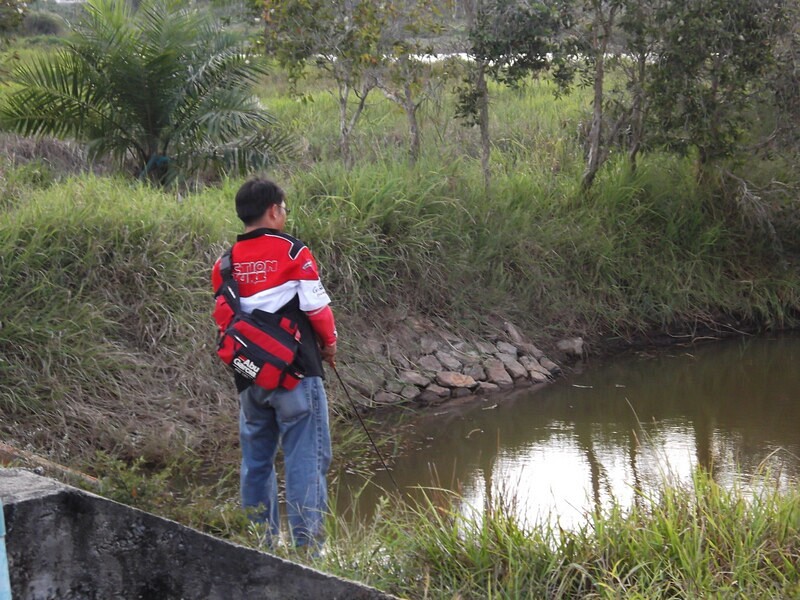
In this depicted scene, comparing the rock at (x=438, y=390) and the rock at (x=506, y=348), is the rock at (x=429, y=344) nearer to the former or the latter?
the rock at (x=438, y=390)

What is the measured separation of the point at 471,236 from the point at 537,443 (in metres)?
3.03

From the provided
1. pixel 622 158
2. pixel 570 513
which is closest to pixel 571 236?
pixel 622 158

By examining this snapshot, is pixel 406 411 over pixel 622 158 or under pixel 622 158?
under

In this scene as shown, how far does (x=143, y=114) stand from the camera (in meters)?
10.6

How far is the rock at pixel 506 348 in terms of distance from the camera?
9.38 meters

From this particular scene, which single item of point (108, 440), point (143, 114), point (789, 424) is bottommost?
point (789, 424)

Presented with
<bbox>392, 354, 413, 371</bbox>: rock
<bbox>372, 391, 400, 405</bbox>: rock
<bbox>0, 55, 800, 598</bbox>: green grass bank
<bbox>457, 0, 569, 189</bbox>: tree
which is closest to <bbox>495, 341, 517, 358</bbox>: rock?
<bbox>0, 55, 800, 598</bbox>: green grass bank

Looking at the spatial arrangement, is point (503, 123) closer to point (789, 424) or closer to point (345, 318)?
point (345, 318)

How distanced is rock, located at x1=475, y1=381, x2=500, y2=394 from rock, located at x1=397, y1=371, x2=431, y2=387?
46 cm

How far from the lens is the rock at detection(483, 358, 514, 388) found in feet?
29.5

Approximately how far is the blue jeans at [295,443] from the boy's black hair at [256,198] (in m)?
0.73

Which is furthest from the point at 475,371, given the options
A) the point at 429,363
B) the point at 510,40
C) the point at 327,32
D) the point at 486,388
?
the point at 327,32

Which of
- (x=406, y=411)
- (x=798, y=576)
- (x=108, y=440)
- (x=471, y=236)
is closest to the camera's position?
(x=798, y=576)

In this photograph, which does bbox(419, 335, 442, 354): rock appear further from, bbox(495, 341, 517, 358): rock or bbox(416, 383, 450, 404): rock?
bbox(495, 341, 517, 358): rock
